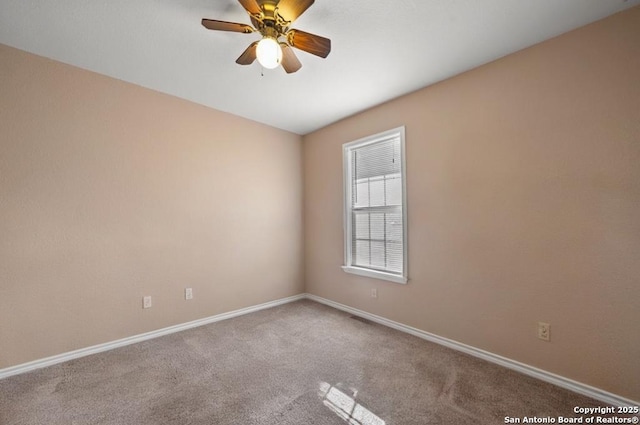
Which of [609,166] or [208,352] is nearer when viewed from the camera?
[609,166]

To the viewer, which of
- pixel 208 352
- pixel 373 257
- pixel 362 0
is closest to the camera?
pixel 362 0

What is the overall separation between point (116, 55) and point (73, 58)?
15.8 inches

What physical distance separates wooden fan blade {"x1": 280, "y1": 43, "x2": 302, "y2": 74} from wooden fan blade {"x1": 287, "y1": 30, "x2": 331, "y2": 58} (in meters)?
0.08

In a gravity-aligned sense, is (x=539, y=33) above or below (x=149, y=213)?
above

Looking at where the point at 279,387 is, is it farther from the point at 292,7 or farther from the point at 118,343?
the point at 292,7

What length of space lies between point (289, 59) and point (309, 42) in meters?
0.23

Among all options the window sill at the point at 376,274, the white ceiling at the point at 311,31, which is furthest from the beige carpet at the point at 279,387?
the white ceiling at the point at 311,31

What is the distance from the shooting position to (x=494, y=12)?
1741mm

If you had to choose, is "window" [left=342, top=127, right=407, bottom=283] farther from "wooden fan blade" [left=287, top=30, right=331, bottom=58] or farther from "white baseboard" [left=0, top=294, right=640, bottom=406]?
"wooden fan blade" [left=287, top=30, right=331, bottom=58]

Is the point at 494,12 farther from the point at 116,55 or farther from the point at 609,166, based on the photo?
the point at 116,55

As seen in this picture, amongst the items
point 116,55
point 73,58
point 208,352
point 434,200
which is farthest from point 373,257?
point 73,58

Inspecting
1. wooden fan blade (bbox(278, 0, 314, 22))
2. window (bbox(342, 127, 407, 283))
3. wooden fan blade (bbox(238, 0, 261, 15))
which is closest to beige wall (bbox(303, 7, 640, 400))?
window (bbox(342, 127, 407, 283))

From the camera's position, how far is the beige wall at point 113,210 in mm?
2115

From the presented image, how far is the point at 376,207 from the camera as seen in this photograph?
128 inches
